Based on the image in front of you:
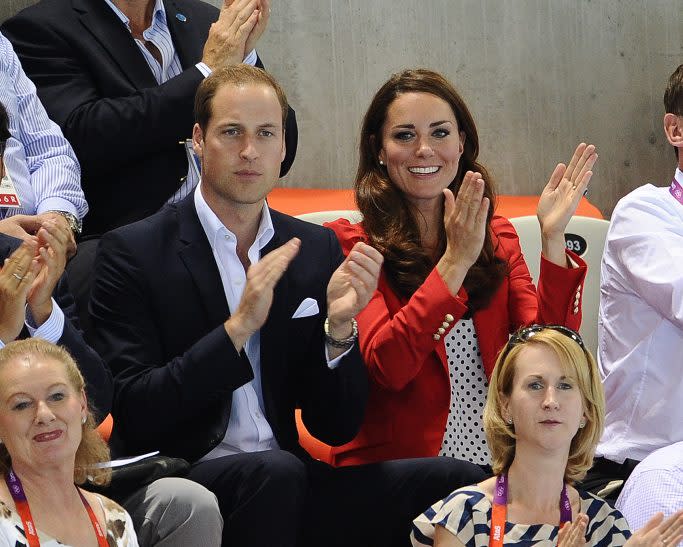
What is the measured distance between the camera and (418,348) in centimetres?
→ 300

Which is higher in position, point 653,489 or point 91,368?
point 91,368

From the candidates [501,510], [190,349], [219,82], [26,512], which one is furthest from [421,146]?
[26,512]

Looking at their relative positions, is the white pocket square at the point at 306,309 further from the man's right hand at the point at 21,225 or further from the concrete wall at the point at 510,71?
the concrete wall at the point at 510,71

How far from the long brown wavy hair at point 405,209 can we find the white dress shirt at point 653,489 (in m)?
0.53

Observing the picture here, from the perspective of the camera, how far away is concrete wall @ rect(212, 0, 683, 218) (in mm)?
4383

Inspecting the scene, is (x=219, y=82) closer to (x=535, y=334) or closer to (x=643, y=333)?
(x=535, y=334)

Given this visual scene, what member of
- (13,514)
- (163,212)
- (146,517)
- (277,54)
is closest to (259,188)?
(163,212)

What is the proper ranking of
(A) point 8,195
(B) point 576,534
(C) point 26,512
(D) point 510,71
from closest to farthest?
(C) point 26,512
(B) point 576,534
(A) point 8,195
(D) point 510,71

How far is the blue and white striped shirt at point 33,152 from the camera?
10.7 ft

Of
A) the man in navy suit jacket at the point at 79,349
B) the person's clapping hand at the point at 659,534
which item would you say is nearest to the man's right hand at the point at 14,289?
the man in navy suit jacket at the point at 79,349

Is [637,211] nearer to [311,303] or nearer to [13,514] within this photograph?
[311,303]

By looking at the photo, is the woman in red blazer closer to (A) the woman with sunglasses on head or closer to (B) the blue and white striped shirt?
(A) the woman with sunglasses on head

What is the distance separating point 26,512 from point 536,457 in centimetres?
98

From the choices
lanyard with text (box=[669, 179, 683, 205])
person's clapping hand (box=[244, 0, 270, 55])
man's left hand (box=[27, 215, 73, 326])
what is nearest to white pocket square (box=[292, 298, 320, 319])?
man's left hand (box=[27, 215, 73, 326])
